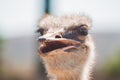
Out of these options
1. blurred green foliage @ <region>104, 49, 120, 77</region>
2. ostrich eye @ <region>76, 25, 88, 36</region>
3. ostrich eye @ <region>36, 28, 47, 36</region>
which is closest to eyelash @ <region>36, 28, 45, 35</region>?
ostrich eye @ <region>36, 28, 47, 36</region>

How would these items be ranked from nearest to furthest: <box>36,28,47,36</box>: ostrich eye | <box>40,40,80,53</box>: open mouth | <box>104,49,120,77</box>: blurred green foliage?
<box>40,40,80,53</box>: open mouth, <box>36,28,47,36</box>: ostrich eye, <box>104,49,120,77</box>: blurred green foliage

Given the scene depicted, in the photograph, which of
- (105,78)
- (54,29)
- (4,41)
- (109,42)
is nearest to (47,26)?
(54,29)

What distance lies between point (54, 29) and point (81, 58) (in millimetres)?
266

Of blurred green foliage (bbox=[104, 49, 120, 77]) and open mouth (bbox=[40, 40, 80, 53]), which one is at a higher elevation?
open mouth (bbox=[40, 40, 80, 53])

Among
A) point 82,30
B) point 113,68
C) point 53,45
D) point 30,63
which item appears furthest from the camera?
point 30,63

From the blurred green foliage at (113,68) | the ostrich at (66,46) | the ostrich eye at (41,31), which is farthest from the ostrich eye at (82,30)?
the blurred green foliage at (113,68)

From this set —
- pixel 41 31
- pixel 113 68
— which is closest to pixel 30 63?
pixel 113 68

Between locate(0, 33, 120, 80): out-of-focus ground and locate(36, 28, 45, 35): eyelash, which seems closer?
locate(36, 28, 45, 35): eyelash

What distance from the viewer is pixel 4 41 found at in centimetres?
1291

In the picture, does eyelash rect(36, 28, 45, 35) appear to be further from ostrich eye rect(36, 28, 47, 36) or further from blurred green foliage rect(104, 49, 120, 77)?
blurred green foliage rect(104, 49, 120, 77)

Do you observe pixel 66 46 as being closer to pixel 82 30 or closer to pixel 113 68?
pixel 82 30

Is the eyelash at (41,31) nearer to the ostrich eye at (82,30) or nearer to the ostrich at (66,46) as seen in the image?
the ostrich at (66,46)

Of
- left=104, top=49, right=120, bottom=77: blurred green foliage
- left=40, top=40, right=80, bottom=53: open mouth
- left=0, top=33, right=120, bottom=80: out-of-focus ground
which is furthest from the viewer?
left=104, top=49, right=120, bottom=77: blurred green foliage

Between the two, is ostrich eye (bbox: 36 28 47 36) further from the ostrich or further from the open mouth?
the open mouth
